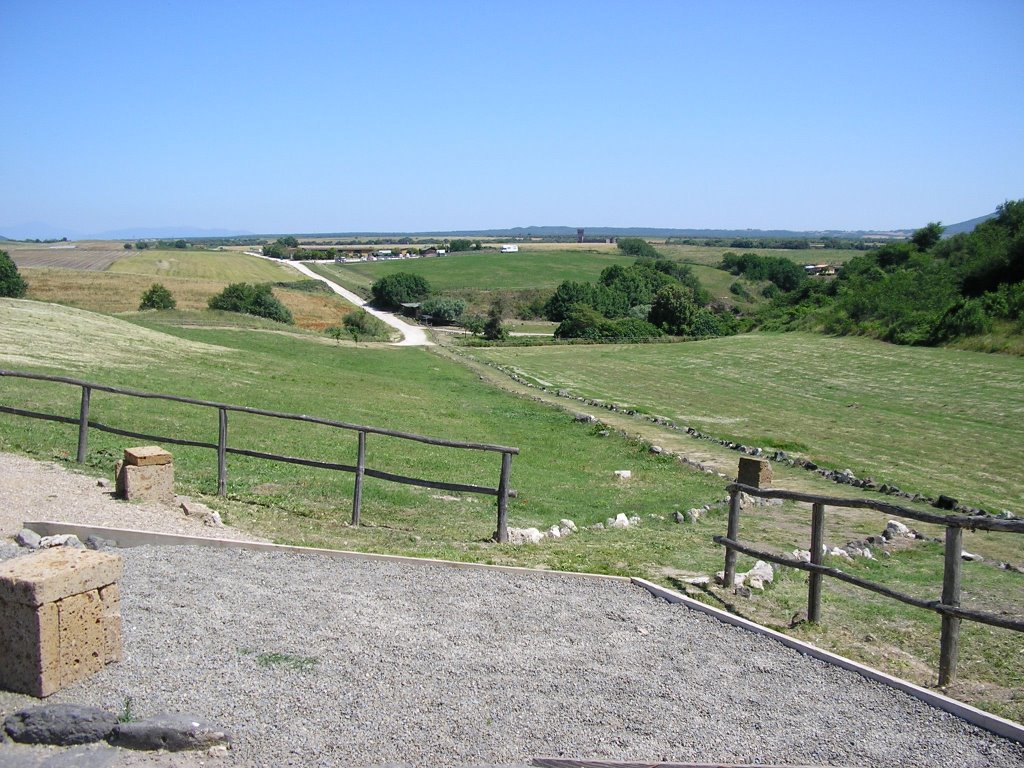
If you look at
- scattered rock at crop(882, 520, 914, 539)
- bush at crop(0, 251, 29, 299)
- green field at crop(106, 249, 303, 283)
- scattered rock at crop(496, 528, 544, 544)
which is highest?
green field at crop(106, 249, 303, 283)

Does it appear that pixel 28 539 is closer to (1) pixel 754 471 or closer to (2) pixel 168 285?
(1) pixel 754 471

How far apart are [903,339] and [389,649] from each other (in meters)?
59.3

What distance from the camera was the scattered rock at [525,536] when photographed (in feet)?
40.3

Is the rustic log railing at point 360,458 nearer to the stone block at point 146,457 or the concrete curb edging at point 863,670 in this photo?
the stone block at point 146,457

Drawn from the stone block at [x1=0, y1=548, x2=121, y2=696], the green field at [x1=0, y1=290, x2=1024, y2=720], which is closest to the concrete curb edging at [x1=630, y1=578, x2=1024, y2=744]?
the green field at [x1=0, y1=290, x2=1024, y2=720]

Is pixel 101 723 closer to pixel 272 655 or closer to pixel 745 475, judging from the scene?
pixel 272 655

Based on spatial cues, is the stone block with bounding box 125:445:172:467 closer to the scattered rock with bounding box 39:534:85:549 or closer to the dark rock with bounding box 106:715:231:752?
Result: the scattered rock with bounding box 39:534:85:549

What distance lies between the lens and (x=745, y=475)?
17.6m

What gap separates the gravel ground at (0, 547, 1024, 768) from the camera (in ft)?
19.3

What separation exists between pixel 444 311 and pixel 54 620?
3742 inches

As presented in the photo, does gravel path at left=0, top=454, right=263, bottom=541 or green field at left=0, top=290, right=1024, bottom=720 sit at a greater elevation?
gravel path at left=0, top=454, right=263, bottom=541

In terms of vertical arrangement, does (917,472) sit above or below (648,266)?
below

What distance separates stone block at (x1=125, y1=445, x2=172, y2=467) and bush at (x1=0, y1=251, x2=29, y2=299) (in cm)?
6784

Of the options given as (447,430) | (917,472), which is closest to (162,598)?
(447,430)
